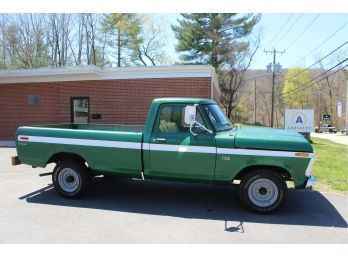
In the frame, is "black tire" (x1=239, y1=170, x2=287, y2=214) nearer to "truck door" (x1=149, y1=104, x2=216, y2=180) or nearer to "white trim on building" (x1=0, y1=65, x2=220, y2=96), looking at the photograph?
"truck door" (x1=149, y1=104, x2=216, y2=180)

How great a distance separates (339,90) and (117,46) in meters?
58.4

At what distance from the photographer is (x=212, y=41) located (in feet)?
124

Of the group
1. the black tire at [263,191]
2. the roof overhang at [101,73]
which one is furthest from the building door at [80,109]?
the black tire at [263,191]

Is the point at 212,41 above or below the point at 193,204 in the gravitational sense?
above

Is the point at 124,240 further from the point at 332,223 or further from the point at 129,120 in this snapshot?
the point at 129,120

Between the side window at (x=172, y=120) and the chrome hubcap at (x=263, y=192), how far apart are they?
1524mm

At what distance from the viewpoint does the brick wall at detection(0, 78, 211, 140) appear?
14.6 m

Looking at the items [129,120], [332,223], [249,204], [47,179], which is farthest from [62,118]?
[332,223]

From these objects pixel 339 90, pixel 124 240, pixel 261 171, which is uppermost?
pixel 339 90

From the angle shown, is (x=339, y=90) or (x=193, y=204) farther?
(x=339, y=90)

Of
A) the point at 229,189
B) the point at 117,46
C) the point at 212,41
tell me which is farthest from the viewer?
the point at 117,46

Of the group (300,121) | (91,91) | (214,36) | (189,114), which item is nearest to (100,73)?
(91,91)

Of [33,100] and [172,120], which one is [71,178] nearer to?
[172,120]

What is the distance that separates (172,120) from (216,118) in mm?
837
